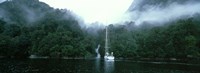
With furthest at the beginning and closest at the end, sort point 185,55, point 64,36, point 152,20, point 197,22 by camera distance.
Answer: point 152,20, point 197,22, point 64,36, point 185,55

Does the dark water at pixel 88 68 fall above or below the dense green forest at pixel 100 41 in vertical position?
below

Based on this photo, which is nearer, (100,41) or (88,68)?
(88,68)

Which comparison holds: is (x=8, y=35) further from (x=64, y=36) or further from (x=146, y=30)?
(x=146, y=30)

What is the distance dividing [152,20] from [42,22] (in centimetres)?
6883

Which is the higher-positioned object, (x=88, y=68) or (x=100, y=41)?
(x=100, y=41)

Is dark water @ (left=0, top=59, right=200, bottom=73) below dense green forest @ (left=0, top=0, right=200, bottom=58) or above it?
below

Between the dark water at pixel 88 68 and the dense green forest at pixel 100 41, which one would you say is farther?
the dense green forest at pixel 100 41

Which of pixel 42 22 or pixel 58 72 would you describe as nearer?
pixel 58 72

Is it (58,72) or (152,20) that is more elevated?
(152,20)

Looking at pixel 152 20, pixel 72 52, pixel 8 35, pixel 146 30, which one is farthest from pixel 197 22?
pixel 8 35

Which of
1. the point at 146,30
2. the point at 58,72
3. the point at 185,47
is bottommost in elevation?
the point at 58,72

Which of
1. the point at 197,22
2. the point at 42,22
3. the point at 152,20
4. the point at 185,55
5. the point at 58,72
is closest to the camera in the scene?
the point at 58,72

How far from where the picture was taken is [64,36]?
14850 centimetres

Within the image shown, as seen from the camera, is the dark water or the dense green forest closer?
the dark water
